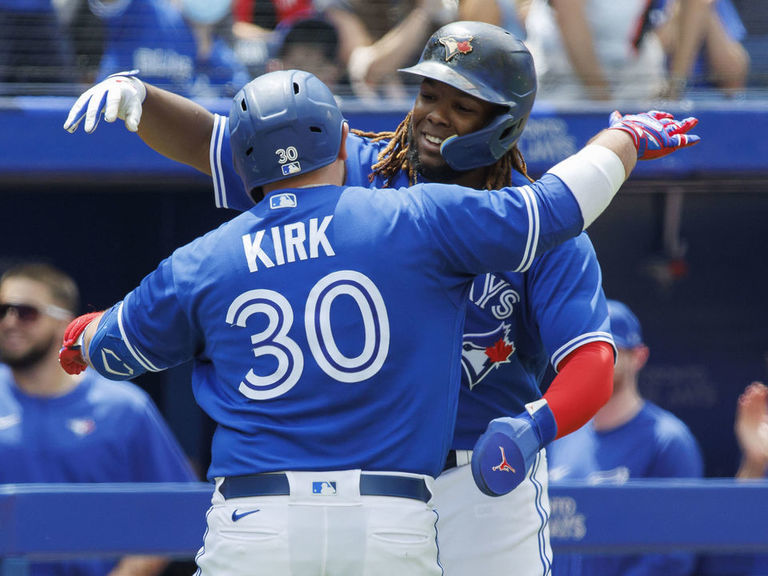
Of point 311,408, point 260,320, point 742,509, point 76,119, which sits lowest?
point 742,509

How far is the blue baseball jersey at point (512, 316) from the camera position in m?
2.31

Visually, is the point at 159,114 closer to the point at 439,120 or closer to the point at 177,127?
the point at 177,127

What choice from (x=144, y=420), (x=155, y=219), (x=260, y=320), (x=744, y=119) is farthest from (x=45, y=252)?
(x=260, y=320)

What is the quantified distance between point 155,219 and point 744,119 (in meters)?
2.68

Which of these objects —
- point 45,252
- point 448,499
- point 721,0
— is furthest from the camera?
point 45,252

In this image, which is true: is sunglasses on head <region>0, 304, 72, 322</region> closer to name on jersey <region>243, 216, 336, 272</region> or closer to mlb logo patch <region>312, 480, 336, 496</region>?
name on jersey <region>243, 216, 336, 272</region>

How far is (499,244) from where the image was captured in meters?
2.04

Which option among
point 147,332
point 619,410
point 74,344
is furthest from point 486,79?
point 619,410

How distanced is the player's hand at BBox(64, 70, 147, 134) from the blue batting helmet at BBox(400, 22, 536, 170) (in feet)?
1.94

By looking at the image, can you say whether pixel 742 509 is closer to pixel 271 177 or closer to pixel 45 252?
pixel 271 177

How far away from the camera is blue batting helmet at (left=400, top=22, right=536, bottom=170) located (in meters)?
2.41

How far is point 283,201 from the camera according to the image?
2.11 metres

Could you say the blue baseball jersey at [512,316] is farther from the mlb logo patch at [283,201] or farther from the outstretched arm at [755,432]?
the outstretched arm at [755,432]

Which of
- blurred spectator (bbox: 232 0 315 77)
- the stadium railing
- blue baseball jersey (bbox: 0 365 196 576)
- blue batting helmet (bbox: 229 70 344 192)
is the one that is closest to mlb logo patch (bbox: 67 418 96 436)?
blue baseball jersey (bbox: 0 365 196 576)
